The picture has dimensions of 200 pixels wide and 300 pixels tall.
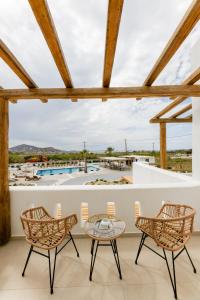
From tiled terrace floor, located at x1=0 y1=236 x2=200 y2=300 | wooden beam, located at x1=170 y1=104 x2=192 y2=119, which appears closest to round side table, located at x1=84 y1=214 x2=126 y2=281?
tiled terrace floor, located at x1=0 y1=236 x2=200 y2=300

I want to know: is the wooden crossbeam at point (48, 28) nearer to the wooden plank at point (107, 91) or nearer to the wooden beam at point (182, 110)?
the wooden plank at point (107, 91)

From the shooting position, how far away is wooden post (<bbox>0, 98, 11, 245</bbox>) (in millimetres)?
2863

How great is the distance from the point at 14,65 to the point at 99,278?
9.23 feet

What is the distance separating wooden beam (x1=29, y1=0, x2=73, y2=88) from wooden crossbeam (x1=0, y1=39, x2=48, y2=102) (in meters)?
0.50

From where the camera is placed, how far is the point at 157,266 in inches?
88.7

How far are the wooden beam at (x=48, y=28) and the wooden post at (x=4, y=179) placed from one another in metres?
1.41

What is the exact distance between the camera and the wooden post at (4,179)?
9.39ft

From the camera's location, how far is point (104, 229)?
2.24m

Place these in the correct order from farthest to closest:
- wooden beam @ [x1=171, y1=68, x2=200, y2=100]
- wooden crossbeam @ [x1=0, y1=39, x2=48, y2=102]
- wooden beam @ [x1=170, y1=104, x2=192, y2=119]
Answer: wooden beam @ [x1=170, y1=104, x2=192, y2=119] < wooden beam @ [x1=171, y1=68, x2=200, y2=100] < wooden crossbeam @ [x1=0, y1=39, x2=48, y2=102]

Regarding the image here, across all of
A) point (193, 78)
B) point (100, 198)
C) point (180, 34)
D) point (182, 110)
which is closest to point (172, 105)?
point (182, 110)

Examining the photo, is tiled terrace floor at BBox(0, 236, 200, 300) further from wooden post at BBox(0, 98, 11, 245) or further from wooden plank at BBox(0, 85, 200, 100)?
wooden plank at BBox(0, 85, 200, 100)

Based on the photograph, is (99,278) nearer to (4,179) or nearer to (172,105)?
(4,179)

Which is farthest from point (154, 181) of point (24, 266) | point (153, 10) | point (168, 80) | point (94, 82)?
point (153, 10)

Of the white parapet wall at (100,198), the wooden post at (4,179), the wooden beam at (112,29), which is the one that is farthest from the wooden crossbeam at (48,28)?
the white parapet wall at (100,198)
